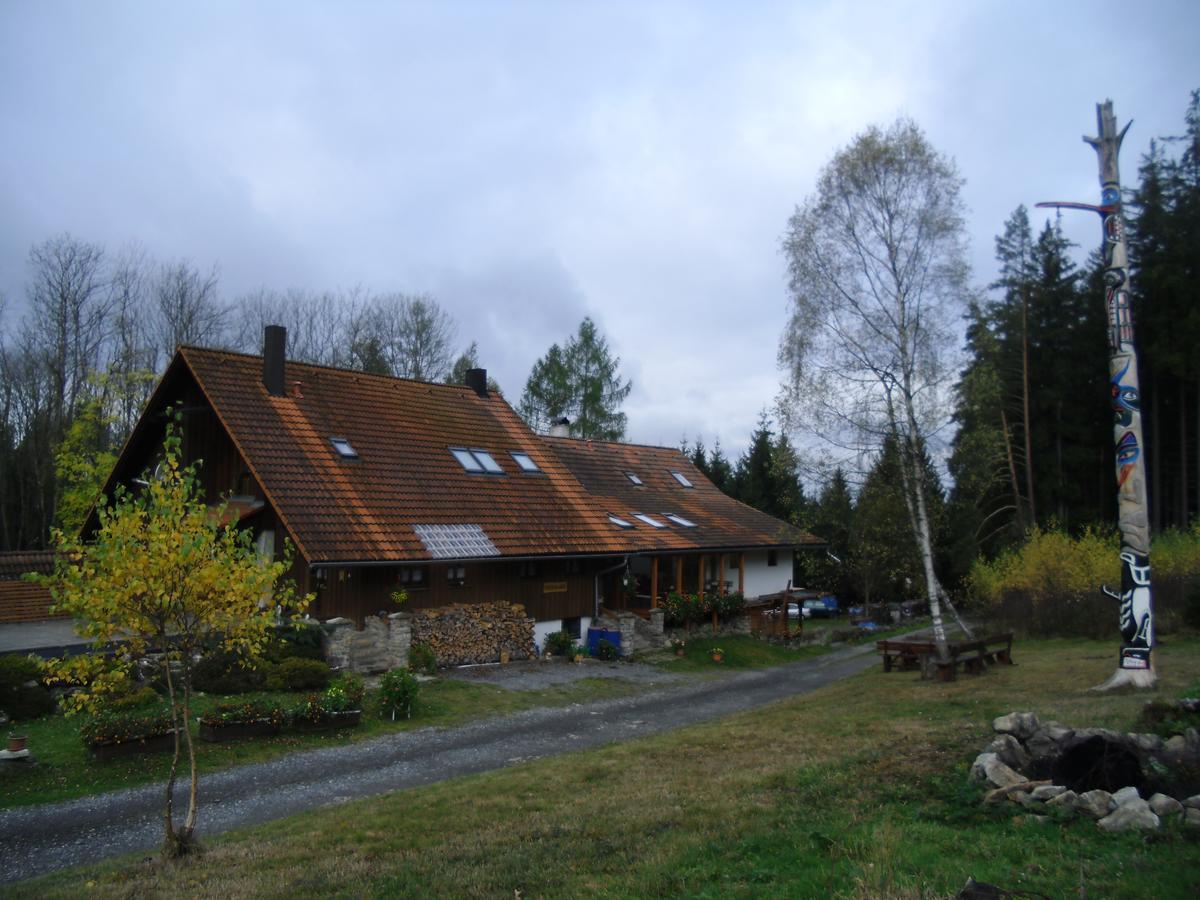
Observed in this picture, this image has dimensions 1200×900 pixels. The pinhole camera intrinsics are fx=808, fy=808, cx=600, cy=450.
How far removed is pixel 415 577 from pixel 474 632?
195cm

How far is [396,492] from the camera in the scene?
63.1 feet

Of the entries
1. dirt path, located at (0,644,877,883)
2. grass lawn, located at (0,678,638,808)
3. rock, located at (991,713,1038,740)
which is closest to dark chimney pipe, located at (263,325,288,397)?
grass lawn, located at (0,678,638,808)

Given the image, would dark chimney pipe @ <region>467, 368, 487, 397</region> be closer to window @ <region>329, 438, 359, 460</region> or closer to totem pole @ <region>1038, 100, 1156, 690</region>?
window @ <region>329, 438, 359, 460</region>

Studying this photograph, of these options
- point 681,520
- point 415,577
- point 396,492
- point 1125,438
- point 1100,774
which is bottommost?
point 1100,774

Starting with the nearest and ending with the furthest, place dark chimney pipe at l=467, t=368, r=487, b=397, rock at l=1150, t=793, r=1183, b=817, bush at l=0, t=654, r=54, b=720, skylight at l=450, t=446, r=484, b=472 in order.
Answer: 1. rock at l=1150, t=793, r=1183, b=817
2. bush at l=0, t=654, r=54, b=720
3. skylight at l=450, t=446, r=484, b=472
4. dark chimney pipe at l=467, t=368, r=487, b=397

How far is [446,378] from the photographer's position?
4112 centimetres

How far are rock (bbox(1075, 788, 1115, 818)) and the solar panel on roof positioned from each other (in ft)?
45.4

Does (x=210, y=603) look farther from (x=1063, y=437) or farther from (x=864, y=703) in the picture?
(x=1063, y=437)

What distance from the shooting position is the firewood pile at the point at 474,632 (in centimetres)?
1812

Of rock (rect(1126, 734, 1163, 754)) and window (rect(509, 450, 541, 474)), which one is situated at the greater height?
window (rect(509, 450, 541, 474))

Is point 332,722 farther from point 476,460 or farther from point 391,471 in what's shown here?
point 476,460

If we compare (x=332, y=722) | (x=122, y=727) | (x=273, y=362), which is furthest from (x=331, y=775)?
(x=273, y=362)

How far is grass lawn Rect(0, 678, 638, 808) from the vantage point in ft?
32.3

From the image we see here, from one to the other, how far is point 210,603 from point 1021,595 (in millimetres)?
Result: 21656
